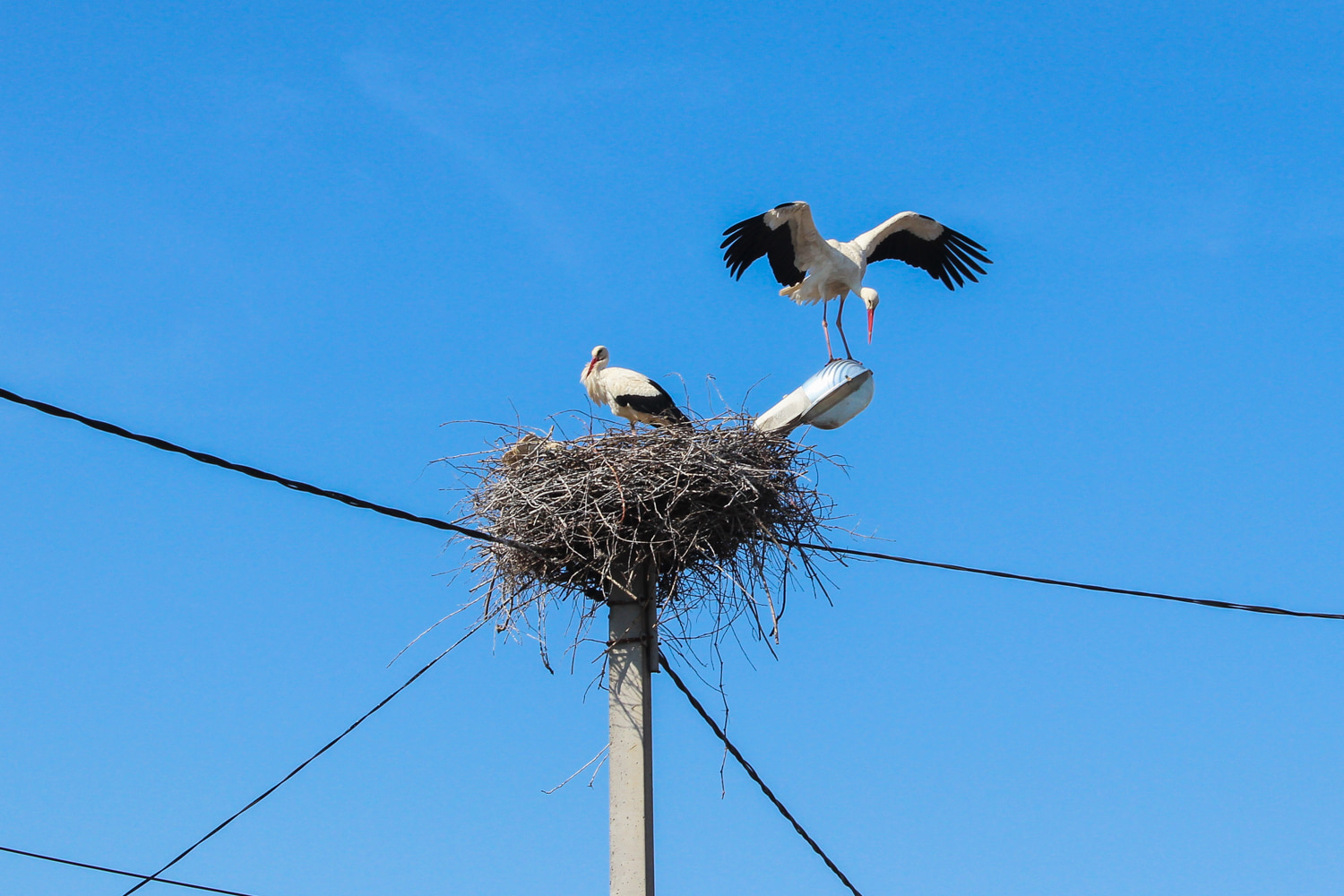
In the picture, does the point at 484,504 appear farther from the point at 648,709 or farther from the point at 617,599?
the point at 648,709

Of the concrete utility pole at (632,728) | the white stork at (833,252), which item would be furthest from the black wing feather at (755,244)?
the concrete utility pole at (632,728)

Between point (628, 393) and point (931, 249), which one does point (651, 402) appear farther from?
point (931, 249)

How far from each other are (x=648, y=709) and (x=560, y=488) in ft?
3.43

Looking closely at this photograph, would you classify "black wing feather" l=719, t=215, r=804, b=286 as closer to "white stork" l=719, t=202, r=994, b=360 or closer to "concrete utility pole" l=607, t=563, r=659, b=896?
"white stork" l=719, t=202, r=994, b=360

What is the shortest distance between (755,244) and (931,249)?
164 cm

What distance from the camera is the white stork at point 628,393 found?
7.65m

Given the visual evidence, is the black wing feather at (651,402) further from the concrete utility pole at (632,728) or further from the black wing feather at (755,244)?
the concrete utility pole at (632,728)

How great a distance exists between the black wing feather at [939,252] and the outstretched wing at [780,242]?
0.85 meters

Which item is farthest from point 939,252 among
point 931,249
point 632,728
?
point 632,728

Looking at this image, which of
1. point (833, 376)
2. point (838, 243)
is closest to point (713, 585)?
point (833, 376)

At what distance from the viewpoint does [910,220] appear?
9.20 metres

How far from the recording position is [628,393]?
7.74 metres

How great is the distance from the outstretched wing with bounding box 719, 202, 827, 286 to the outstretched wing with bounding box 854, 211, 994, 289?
0.78 metres

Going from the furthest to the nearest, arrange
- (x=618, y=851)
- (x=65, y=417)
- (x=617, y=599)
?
(x=617, y=599), (x=618, y=851), (x=65, y=417)
